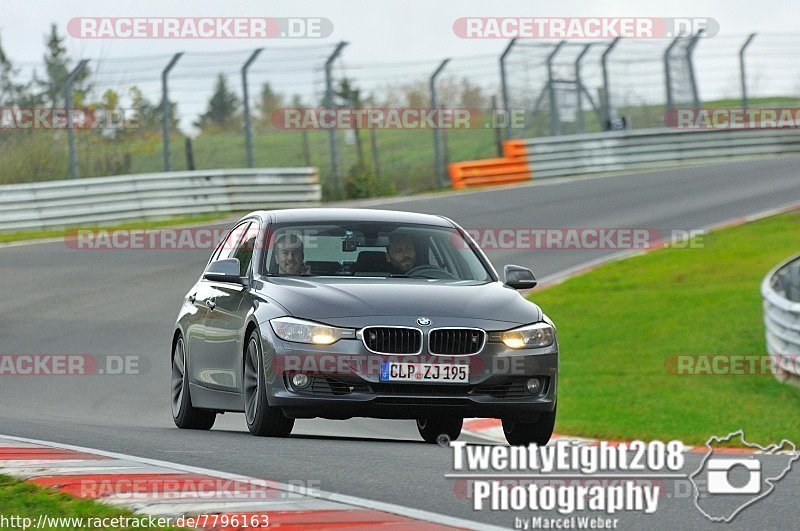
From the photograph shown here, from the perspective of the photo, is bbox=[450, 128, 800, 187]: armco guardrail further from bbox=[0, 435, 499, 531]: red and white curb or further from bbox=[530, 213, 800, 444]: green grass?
bbox=[0, 435, 499, 531]: red and white curb

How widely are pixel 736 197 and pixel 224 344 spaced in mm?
21169

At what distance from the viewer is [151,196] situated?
26.7 meters

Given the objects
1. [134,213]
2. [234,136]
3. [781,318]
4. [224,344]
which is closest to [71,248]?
[134,213]

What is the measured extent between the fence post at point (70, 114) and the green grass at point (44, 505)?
68.6ft

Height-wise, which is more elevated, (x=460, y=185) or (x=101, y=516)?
(x=101, y=516)

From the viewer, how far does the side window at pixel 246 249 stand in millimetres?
10281

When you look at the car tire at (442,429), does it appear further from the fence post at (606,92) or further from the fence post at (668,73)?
the fence post at (668,73)

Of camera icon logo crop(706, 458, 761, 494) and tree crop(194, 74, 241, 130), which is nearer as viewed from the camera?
camera icon logo crop(706, 458, 761, 494)

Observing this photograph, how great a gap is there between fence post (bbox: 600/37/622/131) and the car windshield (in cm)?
2515

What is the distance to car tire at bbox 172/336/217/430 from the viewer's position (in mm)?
10867

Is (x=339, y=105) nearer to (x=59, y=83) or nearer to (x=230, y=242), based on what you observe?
(x=59, y=83)

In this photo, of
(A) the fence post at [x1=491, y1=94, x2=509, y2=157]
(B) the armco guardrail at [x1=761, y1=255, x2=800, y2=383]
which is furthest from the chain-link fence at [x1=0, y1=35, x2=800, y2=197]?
(B) the armco guardrail at [x1=761, y1=255, x2=800, y2=383]

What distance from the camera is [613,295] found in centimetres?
2034

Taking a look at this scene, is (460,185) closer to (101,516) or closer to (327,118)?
(327,118)
